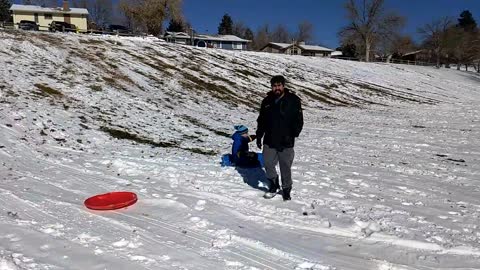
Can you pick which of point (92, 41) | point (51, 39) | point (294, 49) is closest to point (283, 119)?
point (51, 39)

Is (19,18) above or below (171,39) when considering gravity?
above

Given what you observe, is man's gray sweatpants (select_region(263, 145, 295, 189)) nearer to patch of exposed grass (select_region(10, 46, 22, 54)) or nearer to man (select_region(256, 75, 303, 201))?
man (select_region(256, 75, 303, 201))

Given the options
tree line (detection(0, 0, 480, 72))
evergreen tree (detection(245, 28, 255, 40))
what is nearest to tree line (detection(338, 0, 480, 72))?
tree line (detection(0, 0, 480, 72))

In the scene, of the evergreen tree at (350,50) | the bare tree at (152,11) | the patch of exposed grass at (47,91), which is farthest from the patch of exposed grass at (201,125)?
the evergreen tree at (350,50)

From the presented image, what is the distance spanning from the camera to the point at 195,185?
682 cm

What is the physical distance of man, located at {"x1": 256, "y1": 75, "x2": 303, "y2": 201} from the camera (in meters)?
5.68

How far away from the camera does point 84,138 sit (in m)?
9.84

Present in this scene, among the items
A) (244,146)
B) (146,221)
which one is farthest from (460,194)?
(146,221)

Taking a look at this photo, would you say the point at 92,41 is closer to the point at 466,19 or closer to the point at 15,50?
the point at 15,50

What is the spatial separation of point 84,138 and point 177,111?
622cm

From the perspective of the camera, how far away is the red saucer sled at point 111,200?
5340mm

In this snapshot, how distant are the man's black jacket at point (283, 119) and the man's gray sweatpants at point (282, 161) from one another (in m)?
0.11

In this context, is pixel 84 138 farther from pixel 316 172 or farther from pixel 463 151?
pixel 463 151

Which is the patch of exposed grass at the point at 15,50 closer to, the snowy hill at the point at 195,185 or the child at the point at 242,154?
the snowy hill at the point at 195,185
